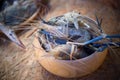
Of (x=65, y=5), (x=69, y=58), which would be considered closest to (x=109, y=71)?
(x=69, y=58)

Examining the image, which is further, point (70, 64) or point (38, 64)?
point (38, 64)

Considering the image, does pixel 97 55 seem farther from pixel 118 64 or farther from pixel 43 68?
pixel 43 68

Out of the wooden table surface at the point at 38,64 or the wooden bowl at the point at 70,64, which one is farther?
the wooden table surface at the point at 38,64

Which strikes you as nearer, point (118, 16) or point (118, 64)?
point (118, 64)

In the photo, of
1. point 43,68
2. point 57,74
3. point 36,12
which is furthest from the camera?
point 36,12
